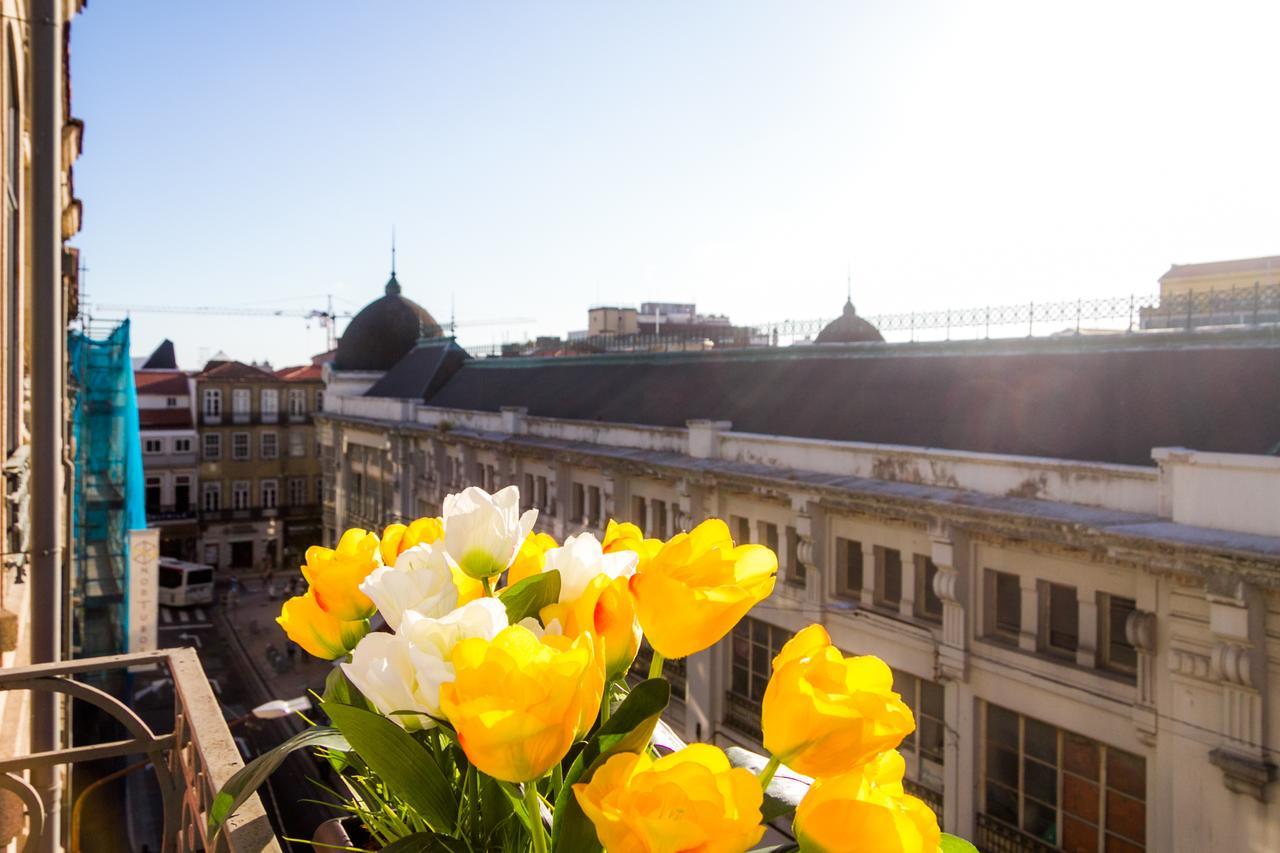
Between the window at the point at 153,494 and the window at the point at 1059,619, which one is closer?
the window at the point at 1059,619

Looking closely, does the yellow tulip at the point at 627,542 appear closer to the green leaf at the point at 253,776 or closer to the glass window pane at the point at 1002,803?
the green leaf at the point at 253,776

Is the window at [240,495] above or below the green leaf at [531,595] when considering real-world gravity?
below

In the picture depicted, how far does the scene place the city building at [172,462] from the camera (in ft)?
189

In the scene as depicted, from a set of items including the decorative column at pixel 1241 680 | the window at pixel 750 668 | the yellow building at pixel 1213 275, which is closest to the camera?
the decorative column at pixel 1241 680

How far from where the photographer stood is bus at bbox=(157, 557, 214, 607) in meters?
49.1

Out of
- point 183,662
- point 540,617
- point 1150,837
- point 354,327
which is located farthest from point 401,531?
point 354,327

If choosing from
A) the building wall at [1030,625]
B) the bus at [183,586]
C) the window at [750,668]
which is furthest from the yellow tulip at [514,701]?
the bus at [183,586]

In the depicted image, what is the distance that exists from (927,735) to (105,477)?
28.3 metres

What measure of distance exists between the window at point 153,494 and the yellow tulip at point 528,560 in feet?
200

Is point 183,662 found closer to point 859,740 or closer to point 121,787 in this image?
point 859,740

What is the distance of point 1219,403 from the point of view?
16.2 m

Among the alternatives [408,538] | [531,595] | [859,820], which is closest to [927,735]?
[408,538]

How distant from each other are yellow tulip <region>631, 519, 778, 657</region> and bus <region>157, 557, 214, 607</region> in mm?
52155

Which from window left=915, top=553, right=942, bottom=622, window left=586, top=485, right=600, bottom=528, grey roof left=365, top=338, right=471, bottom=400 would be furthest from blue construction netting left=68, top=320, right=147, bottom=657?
window left=915, top=553, right=942, bottom=622
